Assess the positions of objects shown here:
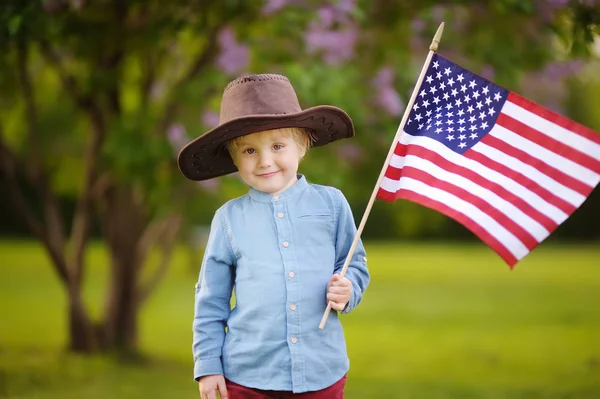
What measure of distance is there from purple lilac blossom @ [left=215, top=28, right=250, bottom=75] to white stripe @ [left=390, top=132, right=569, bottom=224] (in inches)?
162

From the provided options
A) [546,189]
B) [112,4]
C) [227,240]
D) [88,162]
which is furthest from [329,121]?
[88,162]

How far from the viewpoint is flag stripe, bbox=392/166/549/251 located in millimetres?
3029

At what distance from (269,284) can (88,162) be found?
5.56 metres

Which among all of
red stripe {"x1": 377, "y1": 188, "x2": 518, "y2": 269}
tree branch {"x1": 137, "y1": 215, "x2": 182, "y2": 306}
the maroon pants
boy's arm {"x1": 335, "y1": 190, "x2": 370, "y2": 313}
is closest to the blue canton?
red stripe {"x1": 377, "y1": 188, "x2": 518, "y2": 269}

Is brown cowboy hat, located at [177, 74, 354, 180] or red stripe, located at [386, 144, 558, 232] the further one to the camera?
red stripe, located at [386, 144, 558, 232]

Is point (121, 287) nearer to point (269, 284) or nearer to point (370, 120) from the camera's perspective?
point (370, 120)

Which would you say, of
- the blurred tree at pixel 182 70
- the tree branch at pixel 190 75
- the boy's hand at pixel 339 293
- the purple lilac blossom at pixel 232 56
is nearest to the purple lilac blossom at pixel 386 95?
the blurred tree at pixel 182 70

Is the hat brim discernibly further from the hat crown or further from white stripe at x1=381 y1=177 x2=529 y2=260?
white stripe at x1=381 y1=177 x2=529 y2=260

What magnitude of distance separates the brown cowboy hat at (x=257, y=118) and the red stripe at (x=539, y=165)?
52 cm

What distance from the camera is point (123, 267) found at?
28.4 feet

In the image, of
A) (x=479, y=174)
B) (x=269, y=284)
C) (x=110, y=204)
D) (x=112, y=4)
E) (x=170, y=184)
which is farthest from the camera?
(x=110, y=204)

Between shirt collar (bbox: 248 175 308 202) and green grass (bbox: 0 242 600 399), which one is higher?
shirt collar (bbox: 248 175 308 202)

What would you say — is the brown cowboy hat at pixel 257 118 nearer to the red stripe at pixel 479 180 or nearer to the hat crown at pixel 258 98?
the hat crown at pixel 258 98

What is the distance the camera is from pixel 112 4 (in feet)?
21.7
